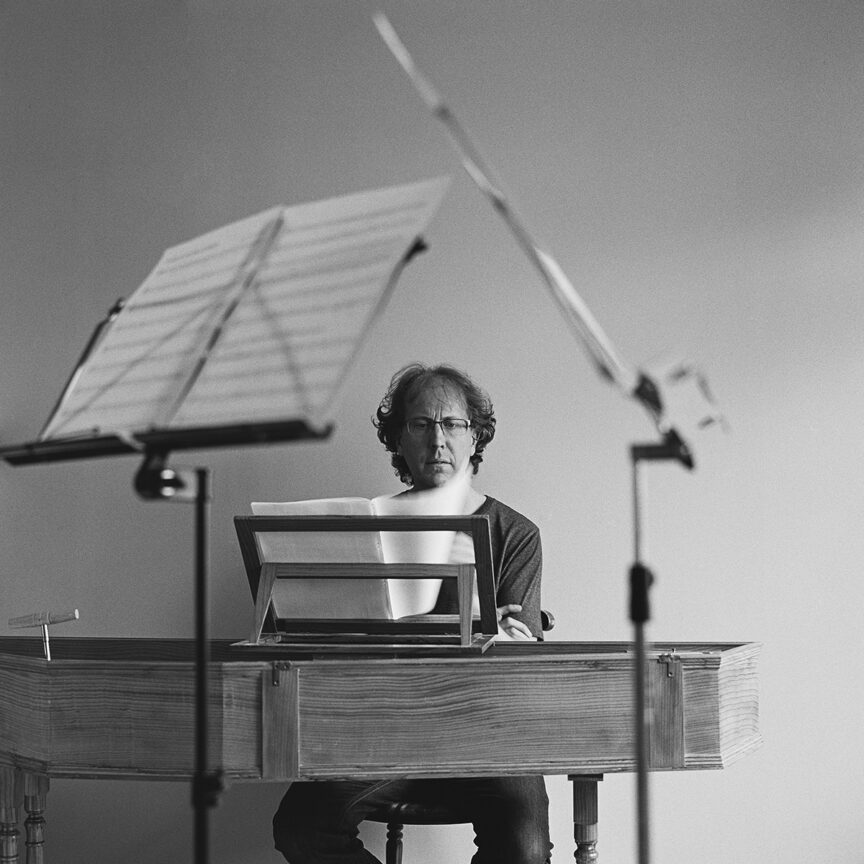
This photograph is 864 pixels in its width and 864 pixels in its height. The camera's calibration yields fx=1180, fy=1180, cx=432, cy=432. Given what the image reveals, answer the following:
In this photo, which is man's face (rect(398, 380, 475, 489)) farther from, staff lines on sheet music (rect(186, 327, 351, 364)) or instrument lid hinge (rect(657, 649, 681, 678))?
staff lines on sheet music (rect(186, 327, 351, 364))

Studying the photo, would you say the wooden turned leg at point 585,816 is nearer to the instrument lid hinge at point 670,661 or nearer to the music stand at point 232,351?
the instrument lid hinge at point 670,661

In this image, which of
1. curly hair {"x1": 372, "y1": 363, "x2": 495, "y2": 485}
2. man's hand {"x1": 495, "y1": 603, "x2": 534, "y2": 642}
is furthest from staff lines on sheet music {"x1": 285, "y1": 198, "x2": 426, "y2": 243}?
curly hair {"x1": 372, "y1": 363, "x2": 495, "y2": 485}

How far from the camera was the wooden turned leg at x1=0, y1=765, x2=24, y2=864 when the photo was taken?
2256 millimetres

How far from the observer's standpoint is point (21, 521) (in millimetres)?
3162

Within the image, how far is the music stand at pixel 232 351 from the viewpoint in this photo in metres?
1.22

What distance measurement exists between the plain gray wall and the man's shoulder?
0.22 m

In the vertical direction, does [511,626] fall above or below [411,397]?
below

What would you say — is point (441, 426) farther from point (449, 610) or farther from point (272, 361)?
point (272, 361)

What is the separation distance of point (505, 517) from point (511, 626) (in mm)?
381

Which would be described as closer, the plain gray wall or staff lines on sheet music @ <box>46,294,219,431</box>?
staff lines on sheet music @ <box>46,294,219,431</box>

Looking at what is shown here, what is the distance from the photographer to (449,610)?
252 cm

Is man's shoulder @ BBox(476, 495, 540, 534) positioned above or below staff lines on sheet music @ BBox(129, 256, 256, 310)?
below

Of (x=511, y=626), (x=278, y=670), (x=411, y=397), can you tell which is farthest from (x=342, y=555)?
(x=411, y=397)

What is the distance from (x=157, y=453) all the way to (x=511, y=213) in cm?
46
